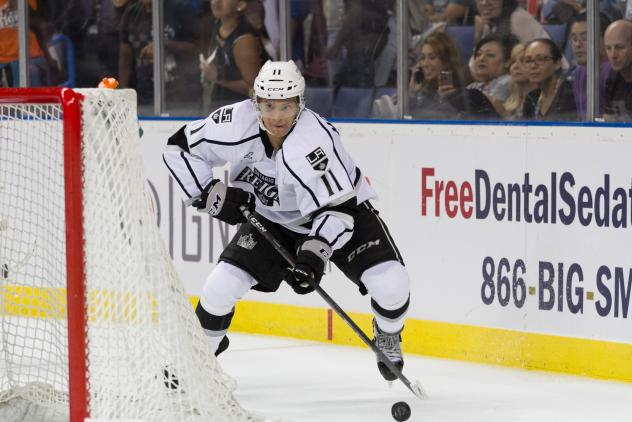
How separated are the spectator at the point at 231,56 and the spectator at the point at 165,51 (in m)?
0.11

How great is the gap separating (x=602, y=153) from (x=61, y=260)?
1970 millimetres

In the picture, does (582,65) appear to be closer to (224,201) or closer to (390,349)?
(390,349)

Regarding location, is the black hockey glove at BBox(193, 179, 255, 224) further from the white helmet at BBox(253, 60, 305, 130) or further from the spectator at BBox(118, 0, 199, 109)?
the spectator at BBox(118, 0, 199, 109)

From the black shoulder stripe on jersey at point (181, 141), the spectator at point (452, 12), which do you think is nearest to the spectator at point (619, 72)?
the spectator at point (452, 12)

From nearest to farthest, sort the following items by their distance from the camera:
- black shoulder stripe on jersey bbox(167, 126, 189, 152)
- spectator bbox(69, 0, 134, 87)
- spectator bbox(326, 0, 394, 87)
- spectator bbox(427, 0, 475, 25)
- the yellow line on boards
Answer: black shoulder stripe on jersey bbox(167, 126, 189, 152)
the yellow line on boards
spectator bbox(427, 0, 475, 25)
spectator bbox(326, 0, 394, 87)
spectator bbox(69, 0, 134, 87)

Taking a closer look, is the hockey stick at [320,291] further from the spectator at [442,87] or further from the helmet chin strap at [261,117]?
the spectator at [442,87]

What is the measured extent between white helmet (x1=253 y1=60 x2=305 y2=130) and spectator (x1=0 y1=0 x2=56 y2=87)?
321 cm

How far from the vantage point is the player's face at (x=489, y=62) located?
20.0 feet

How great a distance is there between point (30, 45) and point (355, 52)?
2064mm

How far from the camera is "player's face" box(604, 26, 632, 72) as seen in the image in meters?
5.63

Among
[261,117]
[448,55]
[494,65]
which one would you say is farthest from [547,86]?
[261,117]

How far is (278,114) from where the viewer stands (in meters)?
4.83

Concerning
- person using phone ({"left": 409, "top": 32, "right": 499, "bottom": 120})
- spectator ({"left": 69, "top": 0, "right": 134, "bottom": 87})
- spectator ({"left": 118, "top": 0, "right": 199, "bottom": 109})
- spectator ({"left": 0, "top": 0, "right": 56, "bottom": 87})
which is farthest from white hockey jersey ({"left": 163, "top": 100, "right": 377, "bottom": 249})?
spectator ({"left": 0, "top": 0, "right": 56, "bottom": 87})

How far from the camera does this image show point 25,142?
18.0 feet
